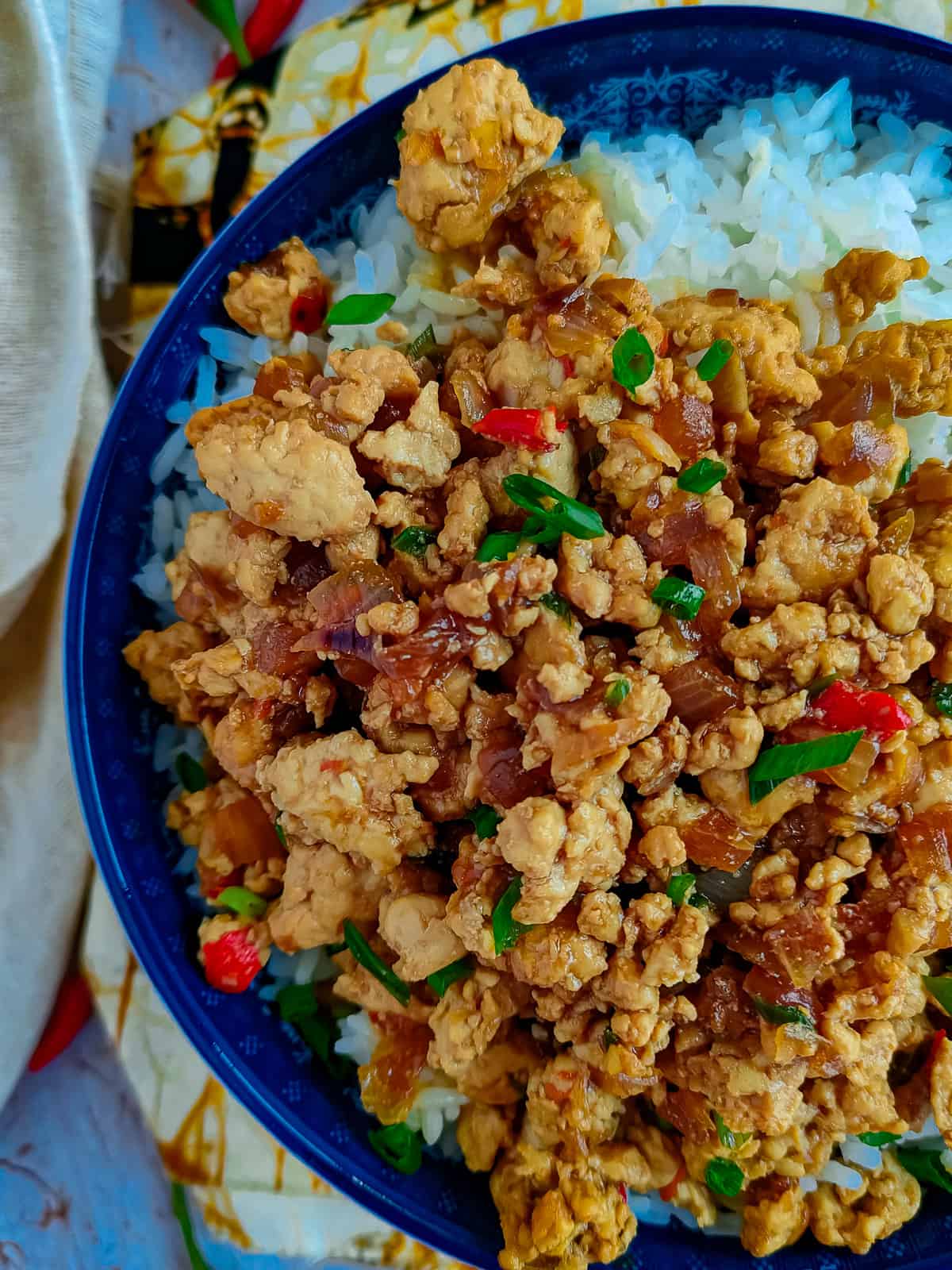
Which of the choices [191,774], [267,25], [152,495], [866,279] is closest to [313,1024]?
[191,774]

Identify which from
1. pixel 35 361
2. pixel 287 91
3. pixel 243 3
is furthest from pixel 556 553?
pixel 243 3

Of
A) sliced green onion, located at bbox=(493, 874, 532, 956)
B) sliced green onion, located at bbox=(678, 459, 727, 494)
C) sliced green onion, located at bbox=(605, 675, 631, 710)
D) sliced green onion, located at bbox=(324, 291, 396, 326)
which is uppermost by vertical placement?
sliced green onion, located at bbox=(324, 291, 396, 326)

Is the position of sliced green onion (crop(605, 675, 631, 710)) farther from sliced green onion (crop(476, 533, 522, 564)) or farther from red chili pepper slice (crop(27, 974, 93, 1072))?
red chili pepper slice (crop(27, 974, 93, 1072))

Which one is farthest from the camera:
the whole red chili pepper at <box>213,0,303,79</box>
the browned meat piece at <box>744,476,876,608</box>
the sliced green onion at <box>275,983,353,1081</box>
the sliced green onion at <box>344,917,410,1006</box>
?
the whole red chili pepper at <box>213,0,303,79</box>

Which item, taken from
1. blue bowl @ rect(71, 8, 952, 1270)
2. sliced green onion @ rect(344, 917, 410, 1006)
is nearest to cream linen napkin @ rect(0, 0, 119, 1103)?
blue bowl @ rect(71, 8, 952, 1270)

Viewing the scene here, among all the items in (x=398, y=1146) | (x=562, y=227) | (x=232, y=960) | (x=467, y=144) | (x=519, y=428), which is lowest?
(x=398, y=1146)

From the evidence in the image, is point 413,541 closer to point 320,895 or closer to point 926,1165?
point 320,895
